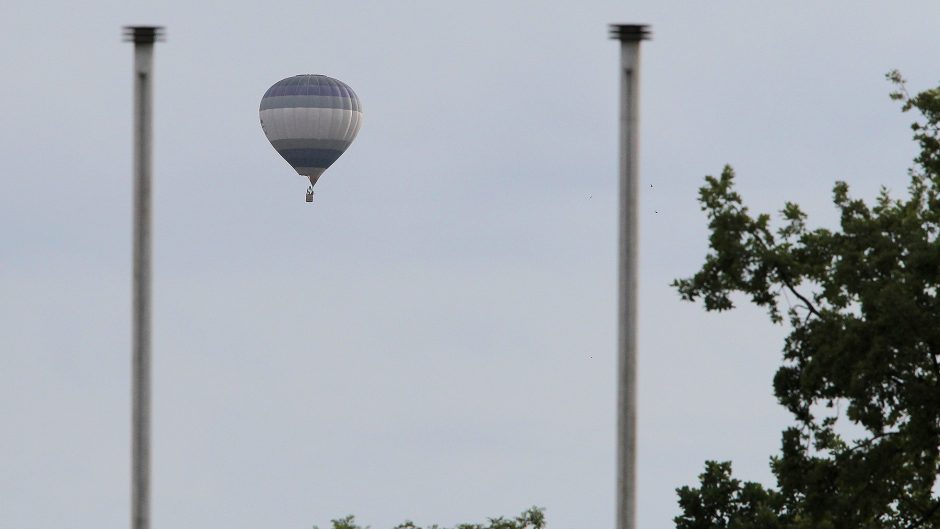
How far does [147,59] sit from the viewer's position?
18281 mm

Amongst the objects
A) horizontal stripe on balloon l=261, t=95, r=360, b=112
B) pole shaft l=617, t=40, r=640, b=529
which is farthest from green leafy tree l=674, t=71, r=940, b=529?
horizontal stripe on balloon l=261, t=95, r=360, b=112

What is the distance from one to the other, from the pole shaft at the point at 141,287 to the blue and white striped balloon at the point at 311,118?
60.6 m

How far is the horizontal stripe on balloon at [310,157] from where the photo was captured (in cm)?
7994

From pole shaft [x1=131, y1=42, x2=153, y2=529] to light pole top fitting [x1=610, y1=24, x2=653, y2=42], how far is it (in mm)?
4596

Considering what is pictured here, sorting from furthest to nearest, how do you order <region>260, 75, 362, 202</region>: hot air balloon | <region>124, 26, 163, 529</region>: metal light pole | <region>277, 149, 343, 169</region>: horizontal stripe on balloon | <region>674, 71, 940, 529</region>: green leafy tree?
<region>277, 149, 343, 169</region>: horizontal stripe on balloon < <region>260, 75, 362, 202</region>: hot air balloon < <region>674, 71, 940, 529</region>: green leafy tree < <region>124, 26, 163, 529</region>: metal light pole

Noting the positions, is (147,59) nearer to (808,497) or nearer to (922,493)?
(808,497)

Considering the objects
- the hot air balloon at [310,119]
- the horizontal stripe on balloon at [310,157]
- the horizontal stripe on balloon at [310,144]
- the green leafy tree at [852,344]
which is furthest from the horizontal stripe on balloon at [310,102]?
the green leafy tree at [852,344]

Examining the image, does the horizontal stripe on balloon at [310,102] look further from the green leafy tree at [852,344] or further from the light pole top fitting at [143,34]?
the light pole top fitting at [143,34]

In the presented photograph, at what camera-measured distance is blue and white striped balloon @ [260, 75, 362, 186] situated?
78875 mm

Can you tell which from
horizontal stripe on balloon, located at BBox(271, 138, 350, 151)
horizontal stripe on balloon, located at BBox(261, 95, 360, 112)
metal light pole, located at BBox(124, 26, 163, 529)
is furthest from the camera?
horizontal stripe on balloon, located at BBox(271, 138, 350, 151)

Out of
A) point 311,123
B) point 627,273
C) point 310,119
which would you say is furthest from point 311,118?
point 627,273

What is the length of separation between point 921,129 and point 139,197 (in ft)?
59.9

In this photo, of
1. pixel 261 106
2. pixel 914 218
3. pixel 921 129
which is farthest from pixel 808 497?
pixel 261 106

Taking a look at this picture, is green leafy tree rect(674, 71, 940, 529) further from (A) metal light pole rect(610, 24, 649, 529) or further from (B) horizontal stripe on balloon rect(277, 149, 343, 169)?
(B) horizontal stripe on balloon rect(277, 149, 343, 169)
